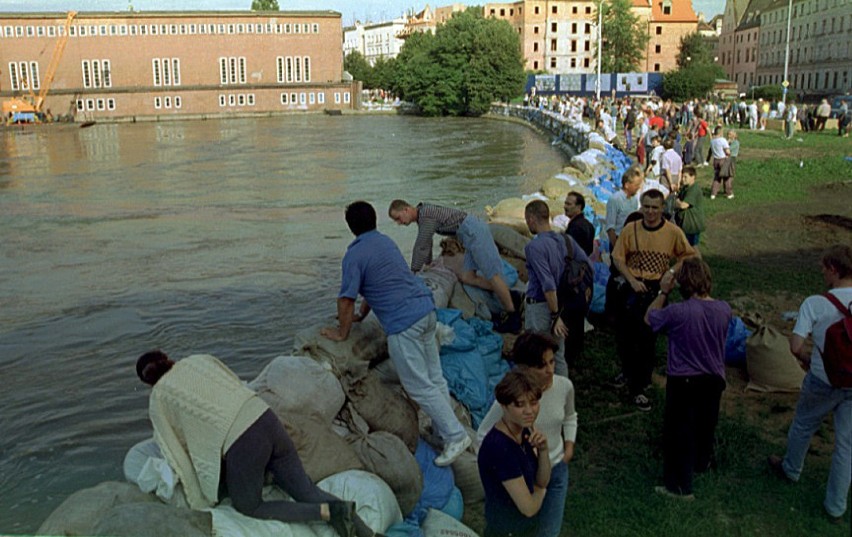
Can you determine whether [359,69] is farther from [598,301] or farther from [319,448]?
[319,448]

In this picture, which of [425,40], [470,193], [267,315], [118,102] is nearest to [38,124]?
[118,102]

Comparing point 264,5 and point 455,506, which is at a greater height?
point 264,5

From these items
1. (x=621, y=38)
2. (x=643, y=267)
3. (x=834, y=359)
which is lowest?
(x=834, y=359)

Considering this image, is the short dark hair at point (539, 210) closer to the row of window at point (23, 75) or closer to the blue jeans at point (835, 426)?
the blue jeans at point (835, 426)

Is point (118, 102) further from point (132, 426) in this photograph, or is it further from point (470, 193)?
point (132, 426)

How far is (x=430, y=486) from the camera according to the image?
4.60 meters

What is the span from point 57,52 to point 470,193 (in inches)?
2452

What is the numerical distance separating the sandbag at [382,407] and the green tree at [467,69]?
203 ft

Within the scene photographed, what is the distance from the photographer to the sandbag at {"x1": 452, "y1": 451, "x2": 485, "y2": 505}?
15.7 feet

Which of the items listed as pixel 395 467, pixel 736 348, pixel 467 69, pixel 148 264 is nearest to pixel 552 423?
pixel 395 467

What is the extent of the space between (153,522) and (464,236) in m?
3.39

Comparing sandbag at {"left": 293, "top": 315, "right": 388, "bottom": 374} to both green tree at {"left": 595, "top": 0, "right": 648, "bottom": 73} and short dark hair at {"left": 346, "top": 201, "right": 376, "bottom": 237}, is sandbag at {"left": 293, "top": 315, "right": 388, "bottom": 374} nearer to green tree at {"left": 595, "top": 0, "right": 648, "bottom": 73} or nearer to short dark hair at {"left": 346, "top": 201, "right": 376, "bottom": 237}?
short dark hair at {"left": 346, "top": 201, "right": 376, "bottom": 237}

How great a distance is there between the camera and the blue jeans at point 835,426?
4.15 meters

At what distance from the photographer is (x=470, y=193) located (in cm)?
2089
